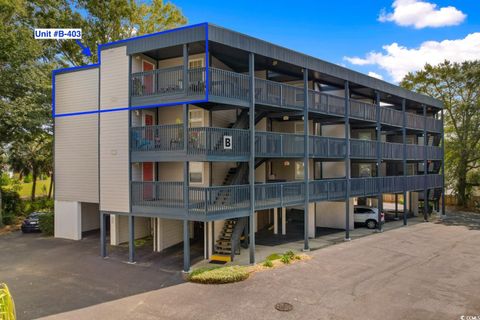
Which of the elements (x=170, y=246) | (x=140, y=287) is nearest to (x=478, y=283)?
(x=140, y=287)

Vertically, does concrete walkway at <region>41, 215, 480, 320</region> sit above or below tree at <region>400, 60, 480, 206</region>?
below

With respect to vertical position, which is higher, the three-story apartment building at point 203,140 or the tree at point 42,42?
the tree at point 42,42

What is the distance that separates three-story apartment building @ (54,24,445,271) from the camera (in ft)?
50.5

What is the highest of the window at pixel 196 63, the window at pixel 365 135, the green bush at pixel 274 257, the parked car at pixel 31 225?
the window at pixel 196 63

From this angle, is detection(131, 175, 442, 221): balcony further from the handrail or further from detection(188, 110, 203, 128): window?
detection(188, 110, 203, 128): window

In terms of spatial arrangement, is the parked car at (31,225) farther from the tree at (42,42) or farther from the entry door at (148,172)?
the entry door at (148,172)

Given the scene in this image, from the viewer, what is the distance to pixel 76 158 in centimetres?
2161

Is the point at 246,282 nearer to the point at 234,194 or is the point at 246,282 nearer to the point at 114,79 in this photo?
the point at 234,194

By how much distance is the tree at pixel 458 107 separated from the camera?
34281 mm

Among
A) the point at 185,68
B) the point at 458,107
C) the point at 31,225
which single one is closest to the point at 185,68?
the point at 185,68

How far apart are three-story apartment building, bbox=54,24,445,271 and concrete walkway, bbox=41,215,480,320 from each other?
270cm

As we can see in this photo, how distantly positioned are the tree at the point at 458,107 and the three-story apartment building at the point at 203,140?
14786 mm

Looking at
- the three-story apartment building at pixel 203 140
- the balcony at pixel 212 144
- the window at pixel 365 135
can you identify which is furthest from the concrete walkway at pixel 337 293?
the window at pixel 365 135

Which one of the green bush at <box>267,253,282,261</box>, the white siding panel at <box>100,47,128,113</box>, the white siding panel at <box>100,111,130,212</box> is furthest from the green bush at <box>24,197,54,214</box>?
the green bush at <box>267,253,282,261</box>
